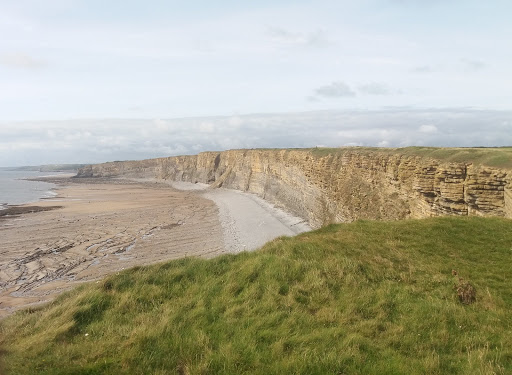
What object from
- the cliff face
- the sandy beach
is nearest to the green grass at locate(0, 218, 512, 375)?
the cliff face

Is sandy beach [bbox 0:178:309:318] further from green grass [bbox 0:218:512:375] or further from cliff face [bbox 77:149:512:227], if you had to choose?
green grass [bbox 0:218:512:375]

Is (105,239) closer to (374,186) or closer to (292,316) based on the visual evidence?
(374,186)

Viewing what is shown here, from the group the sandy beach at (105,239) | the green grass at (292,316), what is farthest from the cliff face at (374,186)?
the green grass at (292,316)

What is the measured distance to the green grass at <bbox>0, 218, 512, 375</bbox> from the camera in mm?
6775

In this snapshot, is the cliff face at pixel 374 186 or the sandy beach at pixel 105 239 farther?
the sandy beach at pixel 105 239

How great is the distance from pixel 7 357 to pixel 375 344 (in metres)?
7.59

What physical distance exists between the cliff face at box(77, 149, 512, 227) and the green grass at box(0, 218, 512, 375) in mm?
5189

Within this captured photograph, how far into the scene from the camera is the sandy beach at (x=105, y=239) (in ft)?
73.3

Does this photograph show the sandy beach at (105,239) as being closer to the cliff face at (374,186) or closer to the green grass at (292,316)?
the cliff face at (374,186)

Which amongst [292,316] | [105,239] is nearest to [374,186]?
[292,316]

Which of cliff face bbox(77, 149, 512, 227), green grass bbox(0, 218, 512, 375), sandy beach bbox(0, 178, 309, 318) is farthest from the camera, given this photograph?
sandy beach bbox(0, 178, 309, 318)

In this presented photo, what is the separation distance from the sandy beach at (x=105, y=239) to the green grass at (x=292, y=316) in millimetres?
8155

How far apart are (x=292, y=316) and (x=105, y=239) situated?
28.7 metres

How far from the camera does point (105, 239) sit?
3303 centimetres
